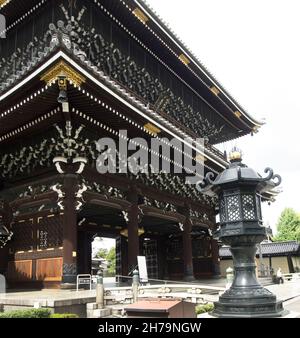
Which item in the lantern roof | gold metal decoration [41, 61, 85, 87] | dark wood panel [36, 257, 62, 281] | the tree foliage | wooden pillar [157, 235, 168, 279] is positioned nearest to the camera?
the lantern roof

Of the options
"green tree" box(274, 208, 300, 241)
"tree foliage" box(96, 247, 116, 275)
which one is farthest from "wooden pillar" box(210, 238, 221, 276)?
"green tree" box(274, 208, 300, 241)

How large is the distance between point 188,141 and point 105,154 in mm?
3548

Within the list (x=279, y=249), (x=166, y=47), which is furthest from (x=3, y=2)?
(x=279, y=249)

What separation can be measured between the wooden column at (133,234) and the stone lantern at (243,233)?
10433 mm

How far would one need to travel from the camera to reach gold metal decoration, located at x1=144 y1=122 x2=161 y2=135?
545 inches

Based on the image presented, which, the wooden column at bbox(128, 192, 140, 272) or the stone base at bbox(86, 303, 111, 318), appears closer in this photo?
the stone base at bbox(86, 303, 111, 318)

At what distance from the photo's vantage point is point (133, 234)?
16234mm

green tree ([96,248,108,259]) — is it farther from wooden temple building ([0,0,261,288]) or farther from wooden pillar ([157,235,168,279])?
wooden temple building ([0,0,261,288])

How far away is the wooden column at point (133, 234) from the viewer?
1597 cm

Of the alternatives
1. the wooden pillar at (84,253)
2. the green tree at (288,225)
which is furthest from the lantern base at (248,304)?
the green tree at (288,225)

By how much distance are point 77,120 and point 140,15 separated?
5.76 m

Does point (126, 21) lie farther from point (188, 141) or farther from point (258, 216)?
point (258, 216)

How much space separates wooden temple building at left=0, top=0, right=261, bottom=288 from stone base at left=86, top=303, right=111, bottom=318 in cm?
170

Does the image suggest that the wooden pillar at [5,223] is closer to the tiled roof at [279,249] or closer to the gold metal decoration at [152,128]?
the gold metal decoration at [152,128]
